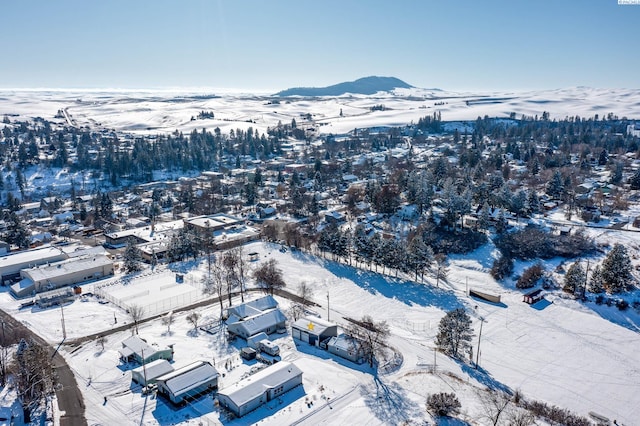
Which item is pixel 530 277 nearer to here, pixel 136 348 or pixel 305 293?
pixel 305 293

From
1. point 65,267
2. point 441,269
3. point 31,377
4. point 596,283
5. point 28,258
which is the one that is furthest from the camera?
point 441,269

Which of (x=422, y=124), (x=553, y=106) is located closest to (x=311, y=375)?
(x=422, y=124)

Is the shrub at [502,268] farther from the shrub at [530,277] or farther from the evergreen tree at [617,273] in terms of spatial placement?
the evergreen tree at [617,273]

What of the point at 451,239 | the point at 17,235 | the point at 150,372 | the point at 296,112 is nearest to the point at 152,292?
the point at 150,372

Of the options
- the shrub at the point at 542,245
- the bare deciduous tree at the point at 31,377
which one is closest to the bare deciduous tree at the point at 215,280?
the bare deciduous tree at the point at 31,377

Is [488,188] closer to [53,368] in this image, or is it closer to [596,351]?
[596,351]

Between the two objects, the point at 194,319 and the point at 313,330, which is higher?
the point at 313,330
